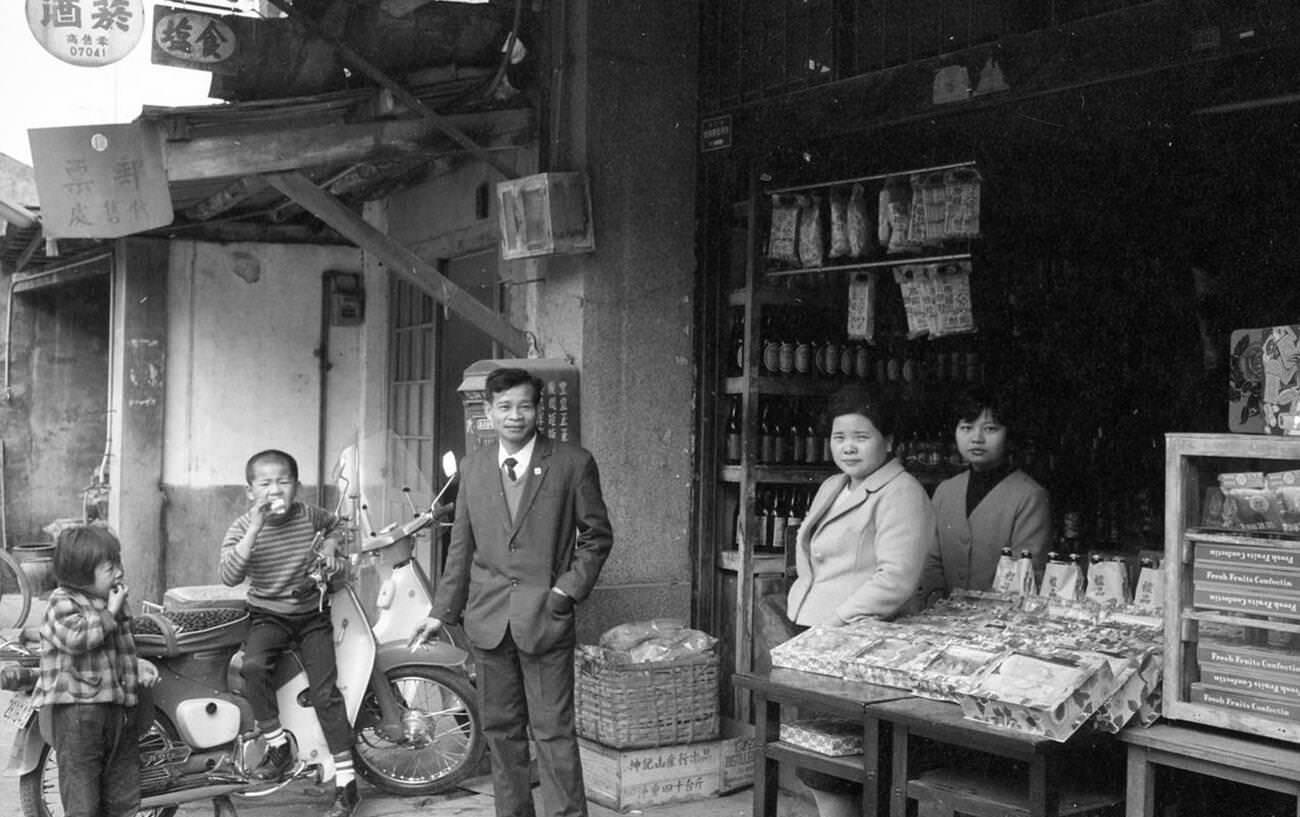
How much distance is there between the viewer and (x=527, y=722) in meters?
5.69

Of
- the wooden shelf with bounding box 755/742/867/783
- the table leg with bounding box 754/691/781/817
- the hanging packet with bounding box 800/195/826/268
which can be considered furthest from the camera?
the hanging packet with bounding box 800/195/826/268

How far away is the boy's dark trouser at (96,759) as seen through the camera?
17.0 ft

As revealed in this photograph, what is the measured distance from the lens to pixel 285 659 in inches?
251

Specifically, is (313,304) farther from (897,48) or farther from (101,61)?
(897,48)

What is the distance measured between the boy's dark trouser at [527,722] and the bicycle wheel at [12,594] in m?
7.09

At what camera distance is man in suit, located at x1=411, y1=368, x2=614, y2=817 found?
547 centimetres

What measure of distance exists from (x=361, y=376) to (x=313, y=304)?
2.42ft

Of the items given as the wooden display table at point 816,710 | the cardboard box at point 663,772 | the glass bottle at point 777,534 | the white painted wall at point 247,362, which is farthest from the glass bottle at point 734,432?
the white painted wall at point 247,362

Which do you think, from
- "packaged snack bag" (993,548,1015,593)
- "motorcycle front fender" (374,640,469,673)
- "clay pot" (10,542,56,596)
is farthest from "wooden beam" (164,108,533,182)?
"clay pot" (10,542,56,596)

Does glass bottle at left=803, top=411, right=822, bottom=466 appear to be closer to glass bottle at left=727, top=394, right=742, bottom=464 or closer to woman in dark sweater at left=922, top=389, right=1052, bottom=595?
glass bottle at left=727, top=394, right=742, bottom=464

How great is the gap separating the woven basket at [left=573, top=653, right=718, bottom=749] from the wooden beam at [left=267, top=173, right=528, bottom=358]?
179 cm

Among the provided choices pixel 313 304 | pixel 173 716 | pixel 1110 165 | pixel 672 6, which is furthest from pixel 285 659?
pixel 313 304

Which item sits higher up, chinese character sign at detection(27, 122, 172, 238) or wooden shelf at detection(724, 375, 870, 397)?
chinese character sign at detection(27, 122, 172, 238)

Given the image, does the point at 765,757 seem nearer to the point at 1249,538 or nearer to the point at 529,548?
the point at 529,548
